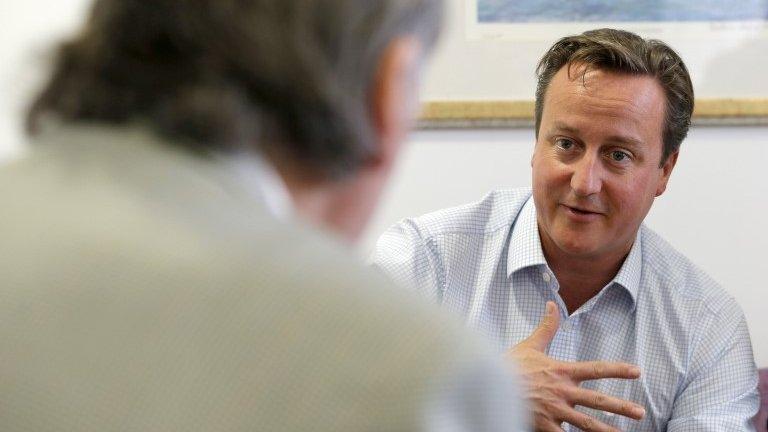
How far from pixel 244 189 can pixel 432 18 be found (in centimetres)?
18

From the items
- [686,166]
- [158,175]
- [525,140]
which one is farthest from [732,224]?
[158,175]

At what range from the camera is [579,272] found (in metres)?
1.89

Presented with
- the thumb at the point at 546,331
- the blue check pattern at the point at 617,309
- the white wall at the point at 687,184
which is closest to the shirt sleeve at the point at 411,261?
the blue check pattern at the point at 617,309

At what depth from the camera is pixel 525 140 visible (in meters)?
2.28

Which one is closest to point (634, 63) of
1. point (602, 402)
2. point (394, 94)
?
point (602, 402)

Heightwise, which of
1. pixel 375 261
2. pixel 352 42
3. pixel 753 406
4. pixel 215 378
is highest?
pixel 375 261

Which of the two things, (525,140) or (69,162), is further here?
(525,140)

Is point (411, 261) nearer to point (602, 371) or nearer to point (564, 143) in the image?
point (564, 143)

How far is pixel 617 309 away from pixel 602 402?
0.33 metres

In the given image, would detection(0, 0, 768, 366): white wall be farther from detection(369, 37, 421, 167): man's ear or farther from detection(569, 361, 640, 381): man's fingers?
detection(369, 37, 421, 167): man's ear

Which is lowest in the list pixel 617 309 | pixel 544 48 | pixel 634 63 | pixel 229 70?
pixel 229 70

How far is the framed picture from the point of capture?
2252 mm

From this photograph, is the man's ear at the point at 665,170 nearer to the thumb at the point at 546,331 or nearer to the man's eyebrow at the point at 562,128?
the man's eyebrow at the point at 562,128

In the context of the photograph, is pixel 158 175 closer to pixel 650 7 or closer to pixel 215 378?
pixel 215 378
